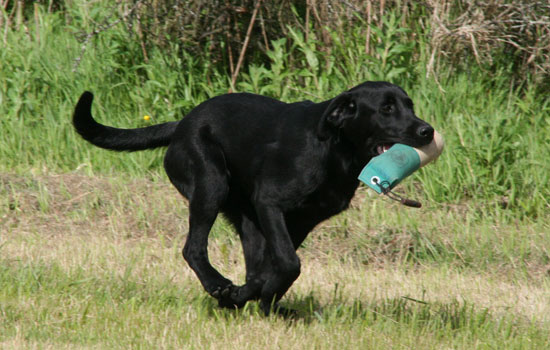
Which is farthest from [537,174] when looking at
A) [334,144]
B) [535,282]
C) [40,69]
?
[40,69]

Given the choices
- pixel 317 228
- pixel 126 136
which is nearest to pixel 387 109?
pixel 126 136

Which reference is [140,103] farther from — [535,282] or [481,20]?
[535,282]

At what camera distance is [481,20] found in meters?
6.83

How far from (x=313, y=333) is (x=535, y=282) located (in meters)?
1.94

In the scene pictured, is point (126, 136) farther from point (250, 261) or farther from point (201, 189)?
point (250, 261)

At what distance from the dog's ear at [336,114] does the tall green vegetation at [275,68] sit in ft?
7.65

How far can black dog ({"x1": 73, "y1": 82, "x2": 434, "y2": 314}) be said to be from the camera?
4.08m

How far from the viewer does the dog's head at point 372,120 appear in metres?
4.05

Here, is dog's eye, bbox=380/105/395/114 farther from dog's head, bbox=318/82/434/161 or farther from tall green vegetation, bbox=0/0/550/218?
tall green vegetation, bbox=0/0/550/218

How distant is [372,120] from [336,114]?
0.19m

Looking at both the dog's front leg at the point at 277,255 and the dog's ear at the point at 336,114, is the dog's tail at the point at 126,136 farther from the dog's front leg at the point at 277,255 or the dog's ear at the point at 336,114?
the dog's ear at the point at 336,114

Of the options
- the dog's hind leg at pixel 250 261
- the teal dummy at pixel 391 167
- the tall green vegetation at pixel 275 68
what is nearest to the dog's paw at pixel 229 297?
the dog's hind leg at pixel 250 261

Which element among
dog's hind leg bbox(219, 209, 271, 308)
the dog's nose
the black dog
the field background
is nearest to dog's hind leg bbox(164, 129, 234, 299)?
the black dog

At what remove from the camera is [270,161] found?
4.24 m
